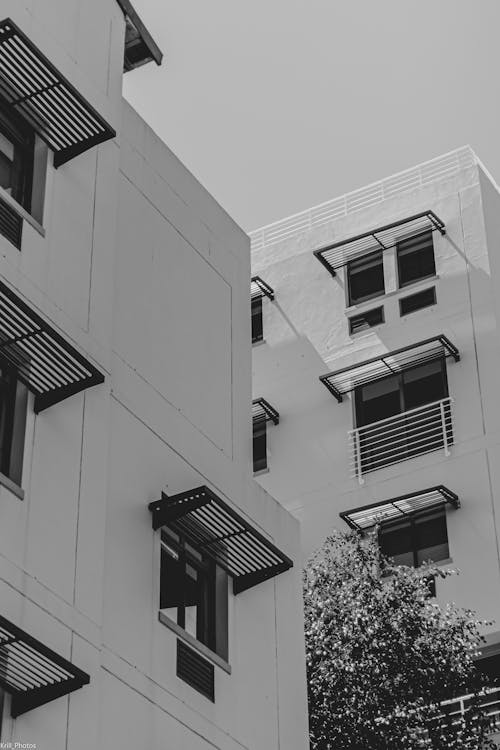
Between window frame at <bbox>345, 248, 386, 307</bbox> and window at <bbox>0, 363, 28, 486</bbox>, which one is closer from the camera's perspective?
window at <bbox>0, 363, 28, 486</bbox>

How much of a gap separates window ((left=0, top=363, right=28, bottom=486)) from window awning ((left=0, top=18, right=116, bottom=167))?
312 centimetres

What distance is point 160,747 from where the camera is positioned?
651 inches

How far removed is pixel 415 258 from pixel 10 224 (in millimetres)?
20884

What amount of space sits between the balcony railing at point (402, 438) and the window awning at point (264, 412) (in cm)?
202

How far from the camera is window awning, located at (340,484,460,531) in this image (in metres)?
32.5

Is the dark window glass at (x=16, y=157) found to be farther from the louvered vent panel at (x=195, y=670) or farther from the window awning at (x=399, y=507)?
the window awning at (x=399, y=507)

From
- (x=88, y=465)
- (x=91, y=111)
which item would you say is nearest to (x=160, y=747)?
(x=88, y=465)

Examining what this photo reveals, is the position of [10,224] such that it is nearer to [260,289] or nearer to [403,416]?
[403,416]

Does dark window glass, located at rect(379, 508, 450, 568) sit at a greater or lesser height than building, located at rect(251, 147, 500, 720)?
lesser

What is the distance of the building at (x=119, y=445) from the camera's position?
15.7m

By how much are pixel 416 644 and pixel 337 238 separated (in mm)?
15141

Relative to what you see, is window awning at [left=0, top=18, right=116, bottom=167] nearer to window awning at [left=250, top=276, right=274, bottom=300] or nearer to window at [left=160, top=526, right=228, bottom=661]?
window at [left=160, top=526, right=228, bottom=661]

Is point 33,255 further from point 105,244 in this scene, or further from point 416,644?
point 416,644

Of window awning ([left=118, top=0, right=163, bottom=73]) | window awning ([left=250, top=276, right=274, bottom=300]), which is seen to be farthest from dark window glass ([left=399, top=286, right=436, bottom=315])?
window awning ([left=118, top=0, right=163, bottom=73])
